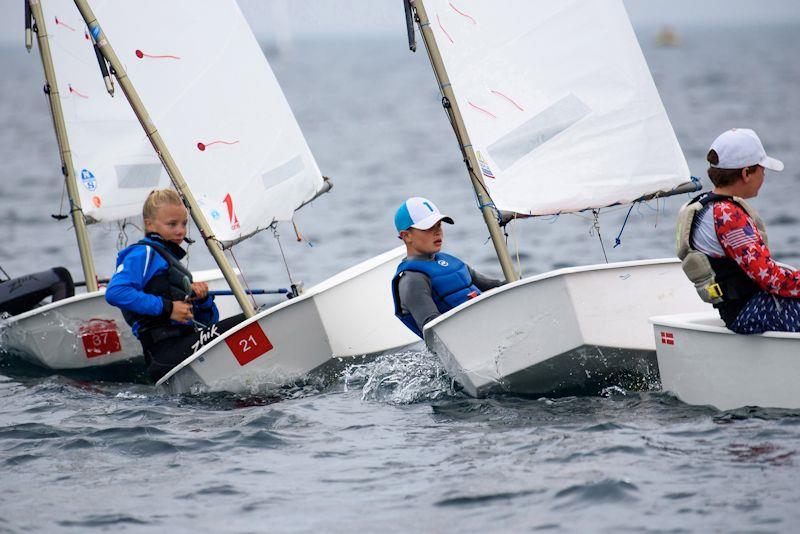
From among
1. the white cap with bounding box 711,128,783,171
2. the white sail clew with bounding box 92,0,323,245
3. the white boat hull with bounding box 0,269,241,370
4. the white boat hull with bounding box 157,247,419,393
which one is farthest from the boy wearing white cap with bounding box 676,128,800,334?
the white boat hull with bounding box 0,269,241,370

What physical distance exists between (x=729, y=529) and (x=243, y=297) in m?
3.25

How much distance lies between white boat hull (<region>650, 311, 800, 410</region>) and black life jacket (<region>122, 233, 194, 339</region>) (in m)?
2.51

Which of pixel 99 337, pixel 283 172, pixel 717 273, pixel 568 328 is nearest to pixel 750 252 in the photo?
pixel 717 273

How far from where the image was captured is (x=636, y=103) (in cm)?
571

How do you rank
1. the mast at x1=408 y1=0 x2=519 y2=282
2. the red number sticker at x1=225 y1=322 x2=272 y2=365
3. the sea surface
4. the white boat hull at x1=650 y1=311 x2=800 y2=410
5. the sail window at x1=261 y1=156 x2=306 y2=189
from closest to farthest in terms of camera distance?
the sea surface < the white boat hull at x1=650 y1=311 x2=800 y2=410 < the mast at x1=408 y1=0 x2=519 y2=282 < the red number sticker at x1=225 y1=322 x2=272 y2=365 < the sail window at x1=261 y1=156 x2=306 y2=189

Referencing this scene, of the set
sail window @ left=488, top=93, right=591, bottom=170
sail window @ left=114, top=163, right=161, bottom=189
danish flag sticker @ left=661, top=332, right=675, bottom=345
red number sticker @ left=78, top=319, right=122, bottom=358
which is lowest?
danish flag sticker @ left=661, top=332, right=675, bottom=345

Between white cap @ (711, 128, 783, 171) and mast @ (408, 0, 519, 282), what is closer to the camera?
white cap @ (711, 128, 783, 171)

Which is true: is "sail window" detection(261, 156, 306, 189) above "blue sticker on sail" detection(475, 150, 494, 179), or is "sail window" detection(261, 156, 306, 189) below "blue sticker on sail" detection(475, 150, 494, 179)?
above

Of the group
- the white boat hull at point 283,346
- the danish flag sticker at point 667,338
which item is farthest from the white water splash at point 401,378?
the danish flag sticker at point 667,338

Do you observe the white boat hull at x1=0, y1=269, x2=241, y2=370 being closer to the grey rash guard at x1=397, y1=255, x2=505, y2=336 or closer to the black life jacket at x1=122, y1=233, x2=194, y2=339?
the black life jacket at x1=122, y1=233, x2=194, y2=339

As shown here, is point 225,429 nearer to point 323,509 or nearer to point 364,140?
point 323,509

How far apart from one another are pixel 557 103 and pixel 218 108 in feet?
6.76

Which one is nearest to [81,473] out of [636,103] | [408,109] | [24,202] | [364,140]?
[636,103]

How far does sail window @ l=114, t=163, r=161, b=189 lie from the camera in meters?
7.89
